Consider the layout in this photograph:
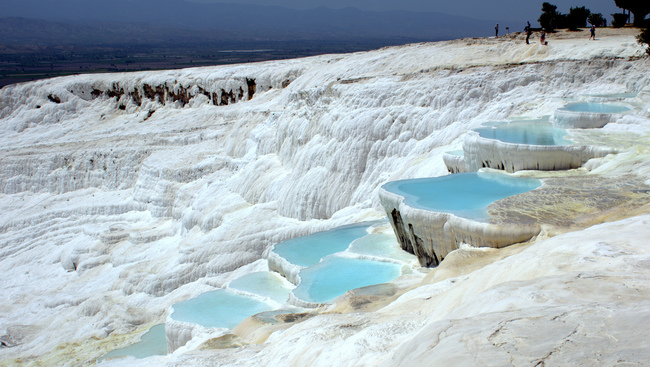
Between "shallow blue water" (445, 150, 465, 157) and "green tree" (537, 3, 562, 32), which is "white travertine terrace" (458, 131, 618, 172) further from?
"green tree" (537, 3, 562, 32)

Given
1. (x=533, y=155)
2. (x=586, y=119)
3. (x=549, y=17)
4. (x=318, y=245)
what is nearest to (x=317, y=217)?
(x=318, y=245)

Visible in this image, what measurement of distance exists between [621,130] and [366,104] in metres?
5.88

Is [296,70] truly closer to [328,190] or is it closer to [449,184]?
[328,190]

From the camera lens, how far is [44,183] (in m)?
20.9

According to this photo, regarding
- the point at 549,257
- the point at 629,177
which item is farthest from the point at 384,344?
the point at 629,177

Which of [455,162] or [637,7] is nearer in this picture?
[455,162]

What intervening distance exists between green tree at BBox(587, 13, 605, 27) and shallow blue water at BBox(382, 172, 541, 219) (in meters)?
13.9

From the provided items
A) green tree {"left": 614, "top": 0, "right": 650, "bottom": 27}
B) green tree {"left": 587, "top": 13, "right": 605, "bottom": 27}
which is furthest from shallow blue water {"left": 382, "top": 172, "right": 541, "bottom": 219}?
green tree {"left": 587, "top": 13, "right": 605, "bottom": 27}

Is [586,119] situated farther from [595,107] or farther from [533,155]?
[533,155]

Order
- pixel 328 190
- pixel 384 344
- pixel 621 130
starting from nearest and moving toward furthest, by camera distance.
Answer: pixel 384 344 → pixel 621 130 → pixel 328 190

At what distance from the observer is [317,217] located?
12.7m

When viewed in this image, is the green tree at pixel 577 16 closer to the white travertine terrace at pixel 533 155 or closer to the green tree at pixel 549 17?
the green tree at pixel 549 17

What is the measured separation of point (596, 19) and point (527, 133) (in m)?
12.8

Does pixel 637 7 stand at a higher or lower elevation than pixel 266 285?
higher
